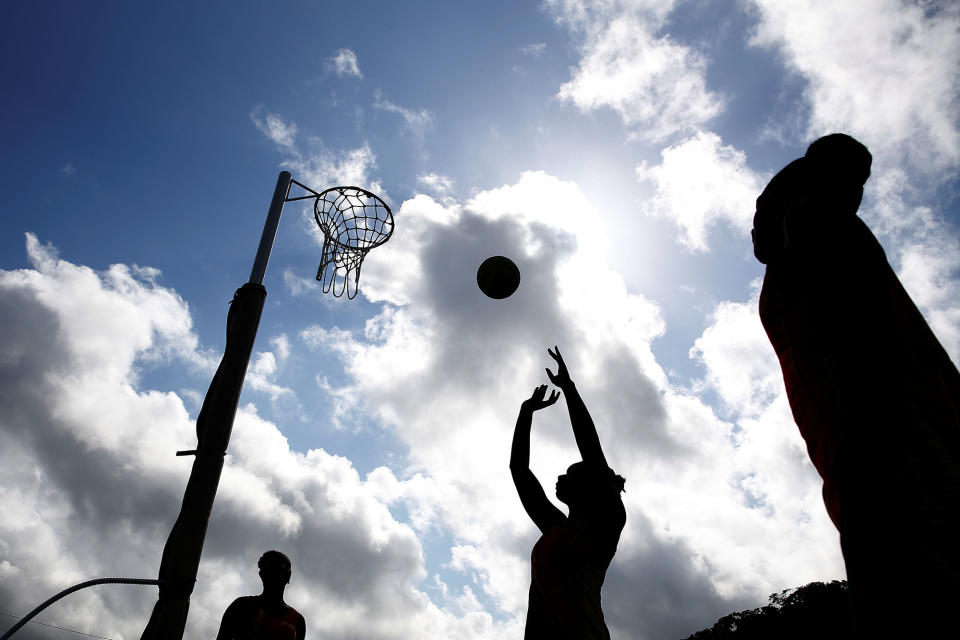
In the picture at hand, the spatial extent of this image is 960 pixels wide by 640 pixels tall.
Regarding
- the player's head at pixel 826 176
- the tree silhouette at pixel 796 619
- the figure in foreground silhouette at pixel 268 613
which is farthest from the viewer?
the tree silhouette at pixel 796 619

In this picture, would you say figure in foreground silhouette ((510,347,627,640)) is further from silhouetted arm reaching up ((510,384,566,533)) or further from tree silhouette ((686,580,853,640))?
tree silhouette ((686,580,853,640))

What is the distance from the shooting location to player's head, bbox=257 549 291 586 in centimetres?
570

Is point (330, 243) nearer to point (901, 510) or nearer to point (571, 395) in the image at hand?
point (571, 395)

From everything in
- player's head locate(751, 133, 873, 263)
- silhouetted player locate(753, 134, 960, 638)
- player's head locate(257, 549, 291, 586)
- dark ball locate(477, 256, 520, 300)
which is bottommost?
silhouetted player locate(753, 134, 960, 638)

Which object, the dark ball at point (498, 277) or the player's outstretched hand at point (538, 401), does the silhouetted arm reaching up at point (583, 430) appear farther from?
the dark ball at point (498, 277)

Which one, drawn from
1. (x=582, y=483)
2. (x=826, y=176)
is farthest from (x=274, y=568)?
(x=826, y=176)

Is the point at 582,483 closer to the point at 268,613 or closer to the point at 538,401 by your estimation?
the point at 538,401

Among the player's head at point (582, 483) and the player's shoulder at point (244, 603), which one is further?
the player's shoulder at point (244, 603)

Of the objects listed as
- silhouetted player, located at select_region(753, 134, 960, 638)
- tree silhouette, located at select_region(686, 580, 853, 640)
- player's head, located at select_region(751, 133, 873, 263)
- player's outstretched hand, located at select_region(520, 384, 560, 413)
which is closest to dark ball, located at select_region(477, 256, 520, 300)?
player's outstretched hand, located at select_region(520, 384, 560, 413)

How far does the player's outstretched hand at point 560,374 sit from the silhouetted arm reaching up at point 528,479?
456 millimetres

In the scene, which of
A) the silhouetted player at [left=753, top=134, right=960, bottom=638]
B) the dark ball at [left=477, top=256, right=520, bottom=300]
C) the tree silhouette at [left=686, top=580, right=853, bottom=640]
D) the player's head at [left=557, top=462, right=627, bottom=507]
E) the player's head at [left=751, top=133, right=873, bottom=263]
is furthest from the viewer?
the tree silhouette at [left=686, top=580, right=853, bottom=640]

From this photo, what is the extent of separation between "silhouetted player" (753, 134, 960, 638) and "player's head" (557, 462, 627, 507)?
5.26ft

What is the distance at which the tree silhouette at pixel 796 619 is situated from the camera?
21.3m

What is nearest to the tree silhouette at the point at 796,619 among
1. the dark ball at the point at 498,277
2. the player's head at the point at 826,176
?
the dark ball at the point at 498,277
